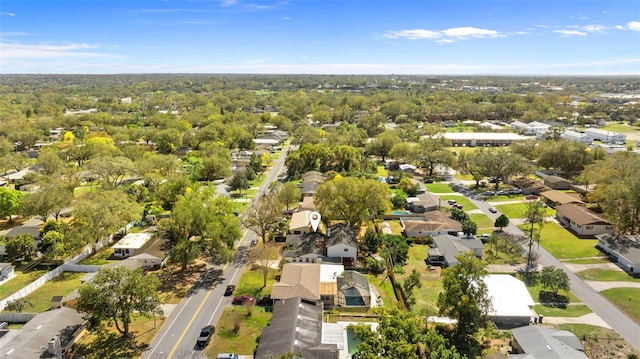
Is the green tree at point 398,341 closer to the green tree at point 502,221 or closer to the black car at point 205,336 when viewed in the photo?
the black car at point 205,336

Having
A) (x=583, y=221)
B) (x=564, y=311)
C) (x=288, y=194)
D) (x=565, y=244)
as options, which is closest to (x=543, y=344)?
(x=564, y=311)

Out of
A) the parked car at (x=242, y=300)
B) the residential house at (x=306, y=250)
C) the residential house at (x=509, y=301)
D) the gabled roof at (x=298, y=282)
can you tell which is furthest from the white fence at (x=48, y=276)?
the residential house at (x=509, y=301)

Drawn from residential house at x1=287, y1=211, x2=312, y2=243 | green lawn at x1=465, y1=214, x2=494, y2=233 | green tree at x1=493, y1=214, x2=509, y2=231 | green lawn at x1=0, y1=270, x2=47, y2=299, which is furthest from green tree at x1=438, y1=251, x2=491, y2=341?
green lawn at x1=0, y1=270, x2=47, y2=299

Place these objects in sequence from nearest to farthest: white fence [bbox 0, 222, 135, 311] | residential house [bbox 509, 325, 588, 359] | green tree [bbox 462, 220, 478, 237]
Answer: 1. residential house [bbox 509, 325, 588, 359]
2. white fence [bbox 0, 222, 135, 311]
3. green tree [bbox 462, 220, 478, 237]

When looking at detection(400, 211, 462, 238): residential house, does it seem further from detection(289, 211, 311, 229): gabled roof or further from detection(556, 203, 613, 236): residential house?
detection(556, 203, 613, 236): residential house

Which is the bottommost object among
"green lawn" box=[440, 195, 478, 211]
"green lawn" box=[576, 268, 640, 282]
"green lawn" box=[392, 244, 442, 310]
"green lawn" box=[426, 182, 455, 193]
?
"green lawn" box=[392, 244, 442, 310]

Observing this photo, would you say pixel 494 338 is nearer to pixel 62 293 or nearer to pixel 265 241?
pixel 265 241
